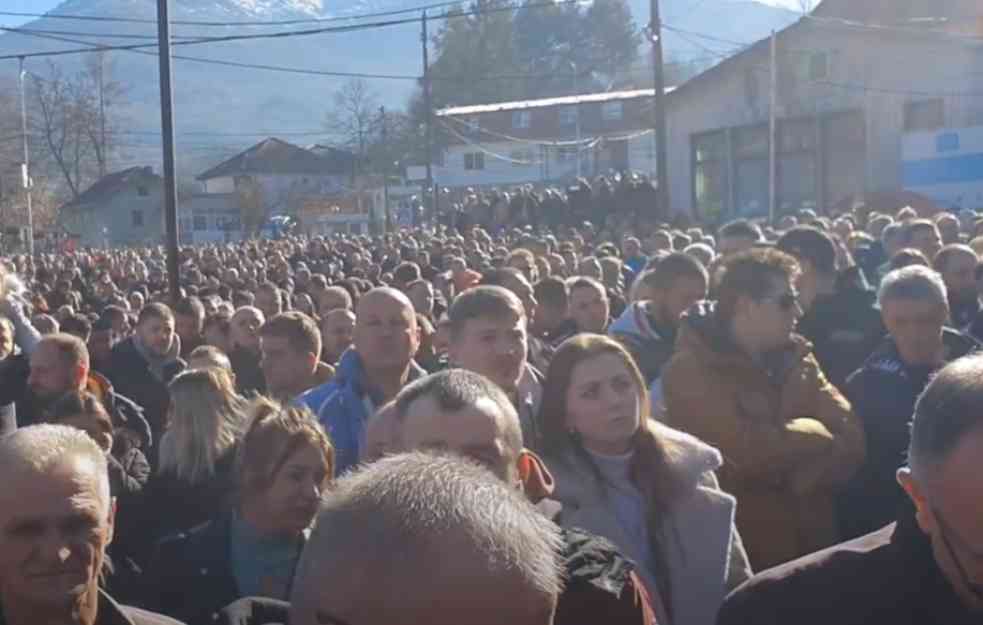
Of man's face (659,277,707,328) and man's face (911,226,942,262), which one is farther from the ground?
man's face (911,226,942,262)

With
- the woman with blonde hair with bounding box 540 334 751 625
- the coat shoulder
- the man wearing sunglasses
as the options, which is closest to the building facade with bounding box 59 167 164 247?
the woman with blonde hair with bounding box 540 334 751 625

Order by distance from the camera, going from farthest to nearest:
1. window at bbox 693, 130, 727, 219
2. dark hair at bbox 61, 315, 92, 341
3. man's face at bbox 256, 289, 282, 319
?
window at bbox 693, 130, 727, 219 → man's face at bbox 256, 289, 282, 319 → dark hair at bbox 61, 315, 92, 341

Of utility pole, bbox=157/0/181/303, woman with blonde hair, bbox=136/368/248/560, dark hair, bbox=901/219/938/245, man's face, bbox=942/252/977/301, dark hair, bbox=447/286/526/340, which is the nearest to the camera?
woman with blonde hair, bbox=136/368/248/560

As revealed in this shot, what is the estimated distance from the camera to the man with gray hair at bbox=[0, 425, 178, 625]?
10.5ft

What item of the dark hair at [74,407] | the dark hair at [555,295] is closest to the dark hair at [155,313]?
the dark hair at [555,295]

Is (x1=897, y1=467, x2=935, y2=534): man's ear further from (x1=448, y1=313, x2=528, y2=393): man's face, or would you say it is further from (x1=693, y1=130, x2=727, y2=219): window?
(x1=693, y1=130, x2=727, y2=219): window

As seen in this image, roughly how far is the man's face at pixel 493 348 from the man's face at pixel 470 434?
1698 mm

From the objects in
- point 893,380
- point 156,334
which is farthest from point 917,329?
point 156,334

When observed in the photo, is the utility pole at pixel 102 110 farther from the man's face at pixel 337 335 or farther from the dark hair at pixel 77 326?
the man's face at pixel 337 335

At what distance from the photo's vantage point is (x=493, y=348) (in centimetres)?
519

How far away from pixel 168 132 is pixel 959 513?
16.3 metres

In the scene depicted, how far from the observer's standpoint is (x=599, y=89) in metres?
84.2

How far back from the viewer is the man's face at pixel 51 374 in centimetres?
650

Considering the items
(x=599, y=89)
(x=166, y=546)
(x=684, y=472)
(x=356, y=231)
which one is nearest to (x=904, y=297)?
(x=684, y=472)
